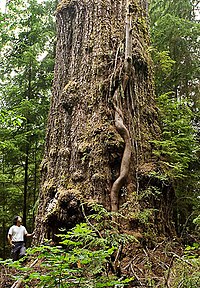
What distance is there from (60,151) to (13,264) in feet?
10.6

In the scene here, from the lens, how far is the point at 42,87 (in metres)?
11.0

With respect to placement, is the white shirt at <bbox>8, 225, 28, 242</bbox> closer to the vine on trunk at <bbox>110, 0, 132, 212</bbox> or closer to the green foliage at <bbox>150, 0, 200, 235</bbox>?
the vine on trunk at <bbox>110, 0, 132, 212</bbox>

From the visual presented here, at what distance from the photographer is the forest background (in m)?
7.29

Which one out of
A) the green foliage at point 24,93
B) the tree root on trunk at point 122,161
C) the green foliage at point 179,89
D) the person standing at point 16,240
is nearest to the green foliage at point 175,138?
the green foliage at point 179,89

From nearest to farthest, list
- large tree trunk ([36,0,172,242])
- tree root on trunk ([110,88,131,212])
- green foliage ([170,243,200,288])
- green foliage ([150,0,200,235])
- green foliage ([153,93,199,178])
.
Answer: green foliage ([170,243,200,288]) → tree root on trunk ([110,88,131,212]) → large tree trunk ([36,0,172,242]) → green foliage ([153,93,199,178]) → green foliage ([150,0,200,235])

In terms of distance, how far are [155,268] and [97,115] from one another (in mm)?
2400

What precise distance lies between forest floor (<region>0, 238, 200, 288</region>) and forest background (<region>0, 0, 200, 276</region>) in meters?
2.44

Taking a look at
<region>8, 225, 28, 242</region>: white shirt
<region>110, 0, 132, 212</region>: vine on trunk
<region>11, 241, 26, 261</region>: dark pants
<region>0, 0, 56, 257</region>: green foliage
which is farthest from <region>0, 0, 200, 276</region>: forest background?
<region>110, 0, 132, 212</region>: vine on trunk

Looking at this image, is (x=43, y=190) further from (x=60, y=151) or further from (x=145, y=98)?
(x=145, y=98)

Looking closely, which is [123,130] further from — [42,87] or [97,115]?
[42,87]

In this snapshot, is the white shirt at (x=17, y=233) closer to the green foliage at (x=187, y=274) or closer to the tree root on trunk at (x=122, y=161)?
the tree root on trunk at (x=122, y=161)

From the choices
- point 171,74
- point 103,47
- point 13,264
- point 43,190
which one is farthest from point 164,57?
point 13,264

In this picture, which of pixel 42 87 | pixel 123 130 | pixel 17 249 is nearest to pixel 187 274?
pixel 123 130

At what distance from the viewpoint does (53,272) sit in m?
2.23
